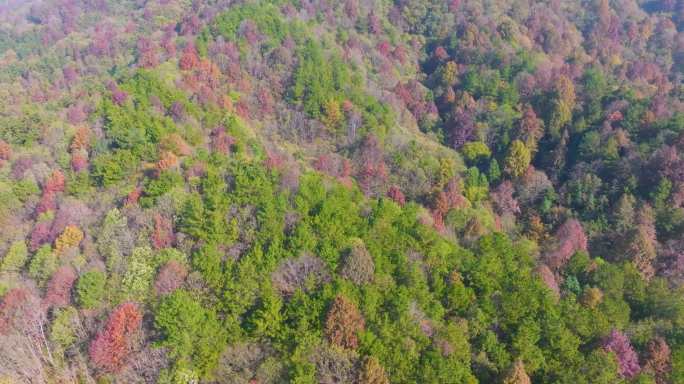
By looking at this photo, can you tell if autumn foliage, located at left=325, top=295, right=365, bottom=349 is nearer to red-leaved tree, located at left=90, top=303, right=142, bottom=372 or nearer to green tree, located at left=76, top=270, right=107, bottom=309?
red-leaved tree, located at left=90, top=303, right=142, bottom=372

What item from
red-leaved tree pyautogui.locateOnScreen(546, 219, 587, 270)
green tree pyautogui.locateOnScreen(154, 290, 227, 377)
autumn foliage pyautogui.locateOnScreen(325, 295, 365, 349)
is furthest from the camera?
red-leaved tree pyautogui.locateOnScreen(546, 219, 587, 270)

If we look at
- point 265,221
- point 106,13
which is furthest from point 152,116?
point 106,13

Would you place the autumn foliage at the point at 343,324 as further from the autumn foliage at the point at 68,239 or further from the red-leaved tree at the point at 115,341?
the autumn foliage at the point at 68,239

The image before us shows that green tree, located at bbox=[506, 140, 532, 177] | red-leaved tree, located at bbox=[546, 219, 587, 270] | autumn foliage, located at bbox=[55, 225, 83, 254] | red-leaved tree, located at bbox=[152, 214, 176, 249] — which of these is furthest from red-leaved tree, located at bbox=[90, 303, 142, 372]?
green tree, located at bbox=[506, 140, 532, 177]

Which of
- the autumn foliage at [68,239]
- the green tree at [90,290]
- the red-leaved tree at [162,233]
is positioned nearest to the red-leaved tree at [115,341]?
the green tree at [90,290]

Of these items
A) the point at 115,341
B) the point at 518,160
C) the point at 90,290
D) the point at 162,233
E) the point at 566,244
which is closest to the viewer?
the point at 115,341

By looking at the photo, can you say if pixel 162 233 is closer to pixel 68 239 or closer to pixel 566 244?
pixel 68 239

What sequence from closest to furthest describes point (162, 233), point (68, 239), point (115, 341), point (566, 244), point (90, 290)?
point (115, 341)
point (90, 290)
point (162, 233)
point (68, 239)
point (566, 244)

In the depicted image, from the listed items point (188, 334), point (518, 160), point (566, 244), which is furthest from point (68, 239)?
point (518, 160)
